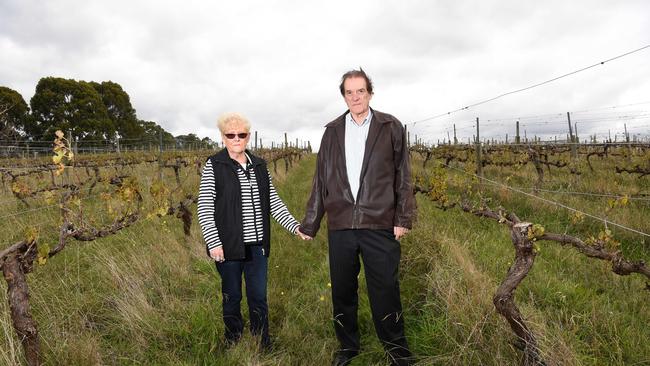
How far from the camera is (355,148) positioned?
8.73 ft

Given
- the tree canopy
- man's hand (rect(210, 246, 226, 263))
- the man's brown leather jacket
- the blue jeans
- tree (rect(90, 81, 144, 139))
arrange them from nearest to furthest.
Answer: the man's brown leather jacket, man's hand (rect(210, 246, 226, 263)), the blue jeans, the tree canopy, tree (rect(90, 81, 144, 139))

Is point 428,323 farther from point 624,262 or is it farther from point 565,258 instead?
point 565,258

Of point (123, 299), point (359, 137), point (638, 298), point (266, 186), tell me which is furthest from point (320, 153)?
point (638, 298)

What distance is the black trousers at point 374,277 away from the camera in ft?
8.43

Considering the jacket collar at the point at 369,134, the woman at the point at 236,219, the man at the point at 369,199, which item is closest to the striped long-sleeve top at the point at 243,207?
the woman at the point at 236,219

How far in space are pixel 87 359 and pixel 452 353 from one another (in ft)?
8.28

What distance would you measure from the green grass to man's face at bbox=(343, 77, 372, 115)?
175 cm

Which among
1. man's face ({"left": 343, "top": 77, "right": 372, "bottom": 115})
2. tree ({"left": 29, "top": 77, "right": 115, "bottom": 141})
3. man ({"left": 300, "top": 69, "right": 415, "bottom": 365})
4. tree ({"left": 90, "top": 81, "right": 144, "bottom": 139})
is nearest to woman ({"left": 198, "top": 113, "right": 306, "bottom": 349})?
man ({"left": 300, "top": 69, "right": 415, "bottom": 365})

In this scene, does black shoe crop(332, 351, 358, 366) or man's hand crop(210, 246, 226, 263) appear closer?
man's hand crop(210, 246, 226, 263)

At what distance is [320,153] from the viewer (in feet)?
9.19

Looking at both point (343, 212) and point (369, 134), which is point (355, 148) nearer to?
point (369, 134)

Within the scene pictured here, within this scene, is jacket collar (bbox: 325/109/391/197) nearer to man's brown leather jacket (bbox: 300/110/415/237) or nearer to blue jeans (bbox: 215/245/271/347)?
man's brown leather jacket (bbox: 300/110/415/237)

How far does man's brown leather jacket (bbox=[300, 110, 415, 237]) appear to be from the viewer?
254cm

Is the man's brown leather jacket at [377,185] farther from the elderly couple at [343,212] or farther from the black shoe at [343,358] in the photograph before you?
the black shoe at [343,358]
